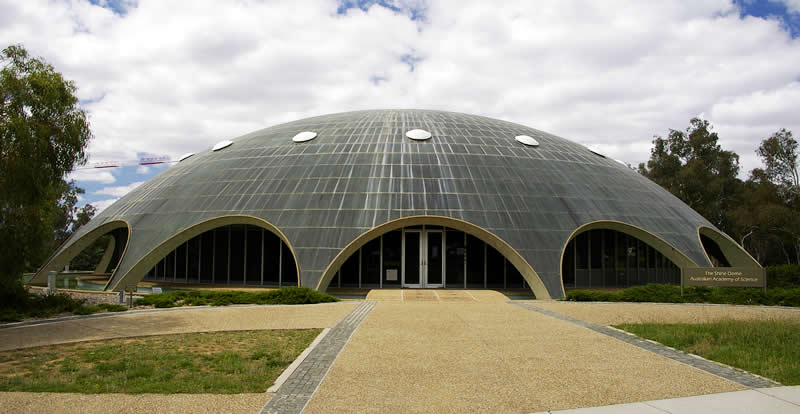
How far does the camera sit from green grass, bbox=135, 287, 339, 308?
19016mm

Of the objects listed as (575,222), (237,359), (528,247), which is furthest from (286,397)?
(575,222)

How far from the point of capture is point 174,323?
14930 millimetres

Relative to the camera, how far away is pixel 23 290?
17125 mm

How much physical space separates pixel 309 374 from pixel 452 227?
16017mm

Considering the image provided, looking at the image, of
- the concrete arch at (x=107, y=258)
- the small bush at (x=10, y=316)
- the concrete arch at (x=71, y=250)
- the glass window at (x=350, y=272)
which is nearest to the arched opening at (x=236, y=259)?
the glass window at (x=350, y=272)

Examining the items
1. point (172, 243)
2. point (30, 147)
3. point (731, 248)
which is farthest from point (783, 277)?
point (30, 147)

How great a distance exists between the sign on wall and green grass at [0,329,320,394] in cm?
1688

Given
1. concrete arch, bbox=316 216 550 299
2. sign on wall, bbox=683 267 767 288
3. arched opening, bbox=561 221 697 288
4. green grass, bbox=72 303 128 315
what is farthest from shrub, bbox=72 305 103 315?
sign on wall, bbox=683 267 767 288

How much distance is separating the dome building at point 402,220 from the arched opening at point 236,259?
7 centimetres

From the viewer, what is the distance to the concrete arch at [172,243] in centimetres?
2355

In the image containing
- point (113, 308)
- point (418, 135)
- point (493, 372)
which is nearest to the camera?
point (493, 372)

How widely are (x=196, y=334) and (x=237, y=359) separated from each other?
3.49 meters

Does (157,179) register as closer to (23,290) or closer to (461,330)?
(23,290)

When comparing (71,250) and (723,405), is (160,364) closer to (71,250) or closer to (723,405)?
(723,405)
